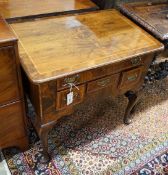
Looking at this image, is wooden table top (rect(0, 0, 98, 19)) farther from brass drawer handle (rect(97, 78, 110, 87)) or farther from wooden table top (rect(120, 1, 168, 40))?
brass drawer handle (rect(97, 78, 110, 87))

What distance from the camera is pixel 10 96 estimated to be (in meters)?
0.93

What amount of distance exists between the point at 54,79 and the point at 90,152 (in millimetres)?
663

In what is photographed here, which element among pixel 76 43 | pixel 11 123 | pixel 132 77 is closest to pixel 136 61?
pixel 132 77

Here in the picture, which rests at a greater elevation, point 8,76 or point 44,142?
point 8,76

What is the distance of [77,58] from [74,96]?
0.59 ft

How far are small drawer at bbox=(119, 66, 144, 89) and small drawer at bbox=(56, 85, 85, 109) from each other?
0.24 meters

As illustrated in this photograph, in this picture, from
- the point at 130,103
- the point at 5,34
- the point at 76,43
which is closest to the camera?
the point at 5,34

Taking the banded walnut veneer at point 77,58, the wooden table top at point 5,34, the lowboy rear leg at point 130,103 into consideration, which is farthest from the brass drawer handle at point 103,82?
the wooden table top at point 5,34

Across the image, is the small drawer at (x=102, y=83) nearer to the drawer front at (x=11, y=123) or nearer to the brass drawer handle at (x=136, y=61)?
the brass drawer handle at (x=136, y=61)

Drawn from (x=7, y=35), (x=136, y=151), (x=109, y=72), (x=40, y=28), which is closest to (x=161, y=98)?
(x=136, y=151)

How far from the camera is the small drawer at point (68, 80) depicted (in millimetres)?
921

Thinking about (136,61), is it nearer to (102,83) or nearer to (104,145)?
(102,83)

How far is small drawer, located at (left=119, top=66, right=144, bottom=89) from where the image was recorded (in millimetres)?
1137

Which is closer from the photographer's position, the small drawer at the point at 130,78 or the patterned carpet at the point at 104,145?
the small drawer at the point at 130,78
